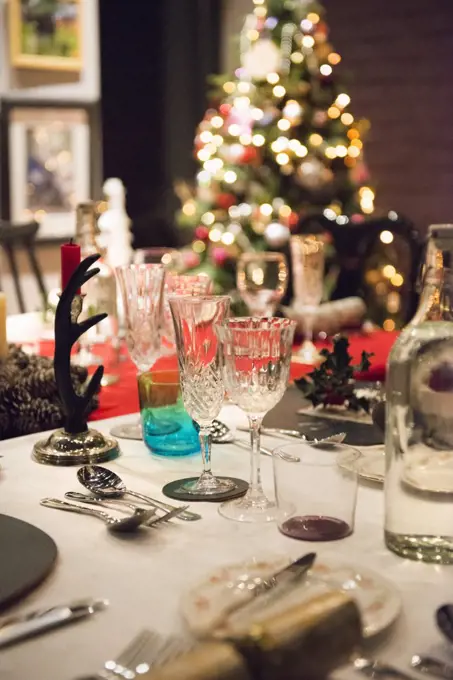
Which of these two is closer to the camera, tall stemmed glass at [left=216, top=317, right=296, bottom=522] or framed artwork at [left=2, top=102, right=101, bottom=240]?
tall stemmed glass at [left=216, top=317, right=296, bottom=522]

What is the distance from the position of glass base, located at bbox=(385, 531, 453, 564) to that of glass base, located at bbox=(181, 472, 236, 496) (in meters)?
0.25

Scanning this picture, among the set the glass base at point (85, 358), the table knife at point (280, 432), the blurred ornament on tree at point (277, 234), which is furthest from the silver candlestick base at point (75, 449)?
the blurred ornament on tree at point (277, 234)

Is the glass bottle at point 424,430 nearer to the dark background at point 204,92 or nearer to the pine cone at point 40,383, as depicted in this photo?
the pine cone at point 40,383

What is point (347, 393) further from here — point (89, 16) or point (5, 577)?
point (89, 16)

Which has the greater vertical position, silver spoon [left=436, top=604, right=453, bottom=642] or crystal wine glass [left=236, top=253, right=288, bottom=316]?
Result: crystal wine glass [left=236, top=253, right=288, bottom=316]

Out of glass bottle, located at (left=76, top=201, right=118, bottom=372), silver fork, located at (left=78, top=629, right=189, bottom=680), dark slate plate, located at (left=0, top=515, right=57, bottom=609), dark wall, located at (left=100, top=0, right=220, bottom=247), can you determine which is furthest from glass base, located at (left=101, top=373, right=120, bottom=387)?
dark wall, located at (left=100, top=0, right=220, bottom=247)

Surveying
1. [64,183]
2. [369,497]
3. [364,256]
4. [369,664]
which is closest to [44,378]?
[369,497]

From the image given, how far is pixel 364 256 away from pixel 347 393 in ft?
4.60

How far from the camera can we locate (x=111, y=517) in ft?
3.09

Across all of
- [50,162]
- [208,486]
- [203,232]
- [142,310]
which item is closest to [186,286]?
[142,310]

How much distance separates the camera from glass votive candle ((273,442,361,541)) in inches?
34.3

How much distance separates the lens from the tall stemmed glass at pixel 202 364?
1.03 m

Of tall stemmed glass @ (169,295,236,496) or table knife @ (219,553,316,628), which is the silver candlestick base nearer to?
tall stemmed glass @ (169,295,236,496)

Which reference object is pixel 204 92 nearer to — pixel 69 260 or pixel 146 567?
pixel 69 260
